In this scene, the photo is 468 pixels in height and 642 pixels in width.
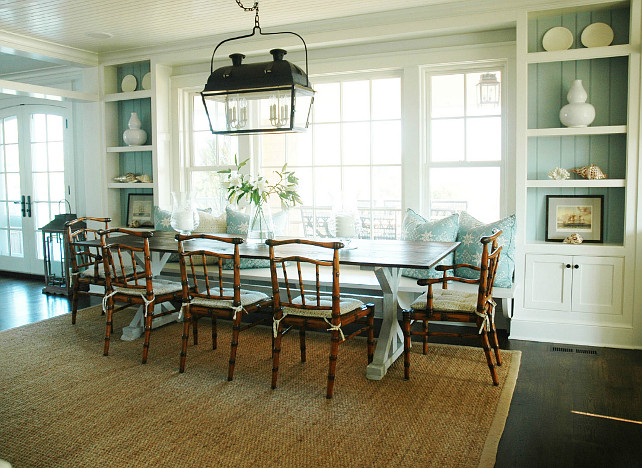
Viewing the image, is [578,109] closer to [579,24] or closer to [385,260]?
[579,24]

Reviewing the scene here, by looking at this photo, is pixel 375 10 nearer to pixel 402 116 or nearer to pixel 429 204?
pixel 402 116

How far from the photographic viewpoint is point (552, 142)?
15.0 feet

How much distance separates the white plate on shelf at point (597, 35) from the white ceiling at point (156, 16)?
107 centimetres

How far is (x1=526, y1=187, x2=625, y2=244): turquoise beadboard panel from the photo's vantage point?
443cm

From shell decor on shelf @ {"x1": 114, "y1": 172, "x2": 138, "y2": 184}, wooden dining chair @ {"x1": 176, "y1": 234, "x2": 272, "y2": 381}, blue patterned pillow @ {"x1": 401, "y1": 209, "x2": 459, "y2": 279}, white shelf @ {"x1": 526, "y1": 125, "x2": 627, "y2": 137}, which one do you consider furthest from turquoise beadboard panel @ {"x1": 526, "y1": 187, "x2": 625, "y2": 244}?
shell decor on shelf @ {"x1": 114, "y1": 172, "x2": 138, "y2": 184}

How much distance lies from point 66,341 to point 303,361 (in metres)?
1.96

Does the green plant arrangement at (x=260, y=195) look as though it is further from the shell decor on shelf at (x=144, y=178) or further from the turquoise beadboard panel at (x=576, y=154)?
the shell decor on shelf at (x=144, y=178)

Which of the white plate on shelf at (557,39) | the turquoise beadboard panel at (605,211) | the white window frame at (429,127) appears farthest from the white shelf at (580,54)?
the turquoise beadboard panel at (605,211)

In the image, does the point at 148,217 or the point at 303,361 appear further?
the point at 148,217

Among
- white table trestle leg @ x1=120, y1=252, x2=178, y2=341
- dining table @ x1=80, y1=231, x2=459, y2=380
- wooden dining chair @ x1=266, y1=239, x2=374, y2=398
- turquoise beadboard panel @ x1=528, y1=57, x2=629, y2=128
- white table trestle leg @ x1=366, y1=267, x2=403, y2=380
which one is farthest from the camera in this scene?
white table trestle leg @ x1=120, y1=252, x2=178, y2=341

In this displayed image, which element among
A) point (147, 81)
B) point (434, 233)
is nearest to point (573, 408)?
point (434, 233)

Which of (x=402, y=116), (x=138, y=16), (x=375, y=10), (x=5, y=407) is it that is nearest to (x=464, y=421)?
(x=5, y=407)

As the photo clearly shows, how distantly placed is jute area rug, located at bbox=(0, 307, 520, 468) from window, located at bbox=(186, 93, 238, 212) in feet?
7.36

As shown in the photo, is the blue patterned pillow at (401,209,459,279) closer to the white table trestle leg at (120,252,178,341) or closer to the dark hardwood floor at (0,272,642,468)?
the dark hardwood floor at (0,272,642,468)
